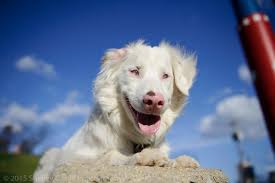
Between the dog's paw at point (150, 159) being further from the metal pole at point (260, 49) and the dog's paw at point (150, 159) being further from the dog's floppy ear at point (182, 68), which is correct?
the metal pole at point (260, 49)

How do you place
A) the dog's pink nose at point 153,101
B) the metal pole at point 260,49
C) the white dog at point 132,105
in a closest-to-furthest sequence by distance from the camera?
the metal pole at point 260,49, the dog's pink nose at point 153,101, the white dog at point 132,105

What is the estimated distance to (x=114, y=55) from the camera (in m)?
6.01

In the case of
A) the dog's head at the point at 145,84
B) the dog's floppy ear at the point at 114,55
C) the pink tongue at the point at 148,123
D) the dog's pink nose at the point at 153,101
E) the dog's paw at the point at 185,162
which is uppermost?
the dog's floppy ear at the point at 114,55

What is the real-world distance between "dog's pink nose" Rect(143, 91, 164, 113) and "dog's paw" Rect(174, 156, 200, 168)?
2.37ft

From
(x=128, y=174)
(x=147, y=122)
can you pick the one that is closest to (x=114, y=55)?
(x=147, y=122)

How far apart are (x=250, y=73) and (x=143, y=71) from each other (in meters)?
3.91

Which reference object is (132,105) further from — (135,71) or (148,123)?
(135,71)

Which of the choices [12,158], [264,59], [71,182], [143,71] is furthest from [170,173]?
[12,158]

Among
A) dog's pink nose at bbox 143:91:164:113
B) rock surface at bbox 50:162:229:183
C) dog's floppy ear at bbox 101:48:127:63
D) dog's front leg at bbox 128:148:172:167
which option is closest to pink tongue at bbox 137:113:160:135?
dog's pink nose at bbox 143:91:164:113

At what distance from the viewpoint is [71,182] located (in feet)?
12.1

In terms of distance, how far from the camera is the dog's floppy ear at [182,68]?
5.79 m

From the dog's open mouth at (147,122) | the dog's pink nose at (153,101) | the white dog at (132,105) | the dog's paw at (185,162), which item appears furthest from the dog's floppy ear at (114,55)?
the dog's paw at (185,162)

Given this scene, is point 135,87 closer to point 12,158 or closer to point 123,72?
point 123,72

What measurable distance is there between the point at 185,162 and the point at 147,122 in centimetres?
97
